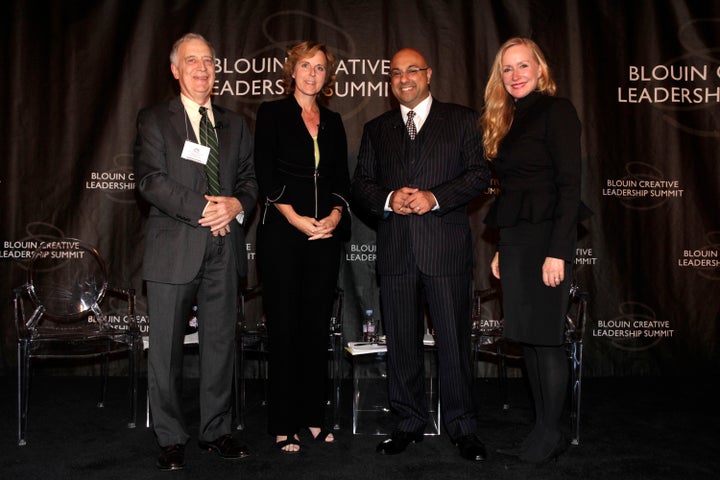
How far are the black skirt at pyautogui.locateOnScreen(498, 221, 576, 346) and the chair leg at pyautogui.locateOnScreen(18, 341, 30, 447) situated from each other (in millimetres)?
2513

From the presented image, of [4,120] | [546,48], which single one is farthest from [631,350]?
[4,120]

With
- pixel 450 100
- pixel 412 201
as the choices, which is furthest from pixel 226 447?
pixel 450 100

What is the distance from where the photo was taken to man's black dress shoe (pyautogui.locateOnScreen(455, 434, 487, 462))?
306 centimetres

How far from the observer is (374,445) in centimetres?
335

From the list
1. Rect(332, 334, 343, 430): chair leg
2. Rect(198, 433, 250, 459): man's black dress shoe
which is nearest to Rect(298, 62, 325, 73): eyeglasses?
Rect(332, 334, 343, 430): chair leg

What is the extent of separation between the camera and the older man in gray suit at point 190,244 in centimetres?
298

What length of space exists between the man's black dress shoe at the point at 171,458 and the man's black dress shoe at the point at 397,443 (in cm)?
96

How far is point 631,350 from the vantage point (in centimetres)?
506

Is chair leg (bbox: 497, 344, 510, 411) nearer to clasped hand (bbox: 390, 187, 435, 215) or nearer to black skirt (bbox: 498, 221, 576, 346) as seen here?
black skirt (bbox: 498, 221, 576, 346)

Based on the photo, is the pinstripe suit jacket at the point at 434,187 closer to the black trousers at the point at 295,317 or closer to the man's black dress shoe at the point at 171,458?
the black trousers at the point at 295,317

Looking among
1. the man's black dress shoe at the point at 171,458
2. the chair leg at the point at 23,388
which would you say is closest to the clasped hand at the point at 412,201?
the man's black dress shoe at the point at 171,458

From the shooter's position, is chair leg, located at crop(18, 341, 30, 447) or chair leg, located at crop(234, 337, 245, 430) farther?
chair leg, located at crop(234, 337, 245, 430)

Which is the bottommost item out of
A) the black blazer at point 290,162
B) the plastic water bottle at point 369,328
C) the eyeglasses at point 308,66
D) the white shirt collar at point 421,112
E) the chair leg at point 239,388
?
the chair leg at point 239,388

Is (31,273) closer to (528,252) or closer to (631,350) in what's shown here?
(528,252)
